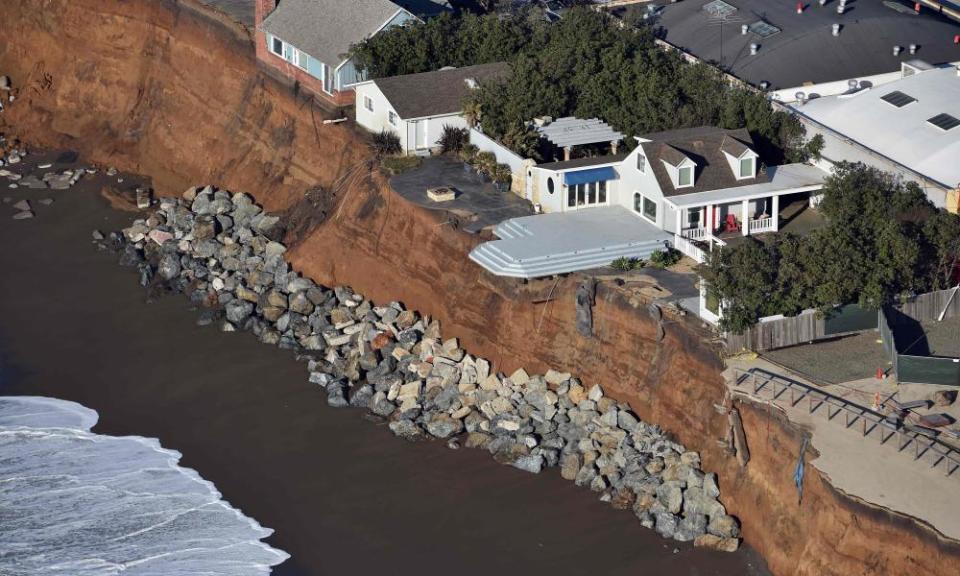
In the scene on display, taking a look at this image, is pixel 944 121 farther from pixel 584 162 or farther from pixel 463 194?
pixel 463 194

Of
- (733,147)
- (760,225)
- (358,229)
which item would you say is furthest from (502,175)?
(760,225)

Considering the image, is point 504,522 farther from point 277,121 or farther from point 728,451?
point 277,121

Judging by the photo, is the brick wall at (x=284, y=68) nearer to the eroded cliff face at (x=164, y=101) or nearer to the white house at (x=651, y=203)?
the eroded cliff face at (x=164, y=101)

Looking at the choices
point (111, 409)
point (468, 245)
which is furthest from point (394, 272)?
point (111, 409)

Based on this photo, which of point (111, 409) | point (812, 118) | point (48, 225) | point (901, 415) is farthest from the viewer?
point (48, 225)

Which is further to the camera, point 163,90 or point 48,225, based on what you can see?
point 163,90

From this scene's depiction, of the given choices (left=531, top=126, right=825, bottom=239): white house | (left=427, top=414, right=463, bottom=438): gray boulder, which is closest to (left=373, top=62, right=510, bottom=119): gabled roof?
(left=531, top=126, right=825, bottom=239): white house

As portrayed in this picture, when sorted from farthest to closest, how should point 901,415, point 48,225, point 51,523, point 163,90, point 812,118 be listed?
point 163,90
point 48,225
point 812,118
point 51,523
point 901,415
